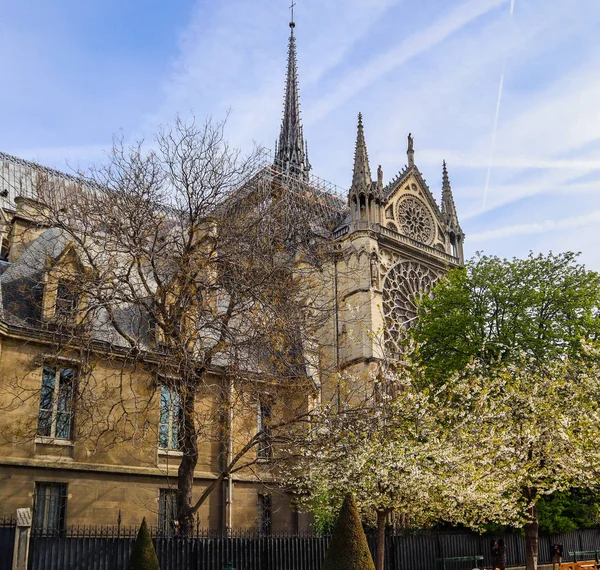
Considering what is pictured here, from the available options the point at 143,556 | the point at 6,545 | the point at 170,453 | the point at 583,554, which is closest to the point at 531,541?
the point at 583,554

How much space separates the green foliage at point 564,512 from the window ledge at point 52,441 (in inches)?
653

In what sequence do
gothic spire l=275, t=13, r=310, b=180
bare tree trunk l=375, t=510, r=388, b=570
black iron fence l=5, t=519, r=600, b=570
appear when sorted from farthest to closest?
gothic spire l=275, t=13, r=310, b=180 < bare tree trunk l=375, t=510, r=388, b=570 < black iron fence l=5, t=519, r=600, b=570

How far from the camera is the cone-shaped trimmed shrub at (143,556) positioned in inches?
565

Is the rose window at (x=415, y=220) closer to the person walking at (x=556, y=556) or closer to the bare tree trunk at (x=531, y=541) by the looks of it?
the person walking at (x=556, y=556)

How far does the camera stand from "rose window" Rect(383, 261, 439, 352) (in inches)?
1517

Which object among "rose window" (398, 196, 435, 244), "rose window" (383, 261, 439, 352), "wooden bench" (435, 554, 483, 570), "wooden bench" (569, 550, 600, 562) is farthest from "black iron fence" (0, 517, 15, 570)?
"rose window" (398, 196, 435, 244)

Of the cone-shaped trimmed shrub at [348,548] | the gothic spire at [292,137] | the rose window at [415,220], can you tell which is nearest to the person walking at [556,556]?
the cone-shaped trimmed shrub at [348,548]

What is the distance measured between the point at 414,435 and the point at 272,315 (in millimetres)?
5124

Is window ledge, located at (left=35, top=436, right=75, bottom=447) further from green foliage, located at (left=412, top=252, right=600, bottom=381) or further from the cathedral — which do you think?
green foliage, located at (left=412, top=252, right=600, bottom=381)

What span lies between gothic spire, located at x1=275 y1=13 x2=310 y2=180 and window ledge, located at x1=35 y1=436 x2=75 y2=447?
39158 mm

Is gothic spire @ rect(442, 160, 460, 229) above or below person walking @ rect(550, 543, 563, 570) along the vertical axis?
above

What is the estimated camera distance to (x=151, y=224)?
55.3 feet

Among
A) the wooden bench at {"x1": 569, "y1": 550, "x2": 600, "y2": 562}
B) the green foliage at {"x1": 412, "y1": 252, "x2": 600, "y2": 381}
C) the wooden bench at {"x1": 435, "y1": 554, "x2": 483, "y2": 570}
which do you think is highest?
the green foliage at {"x1": 412, "y1": 252, "x2": 600, "y2": 381}

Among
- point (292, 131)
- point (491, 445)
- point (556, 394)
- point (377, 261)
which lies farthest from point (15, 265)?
point (292, 131)
